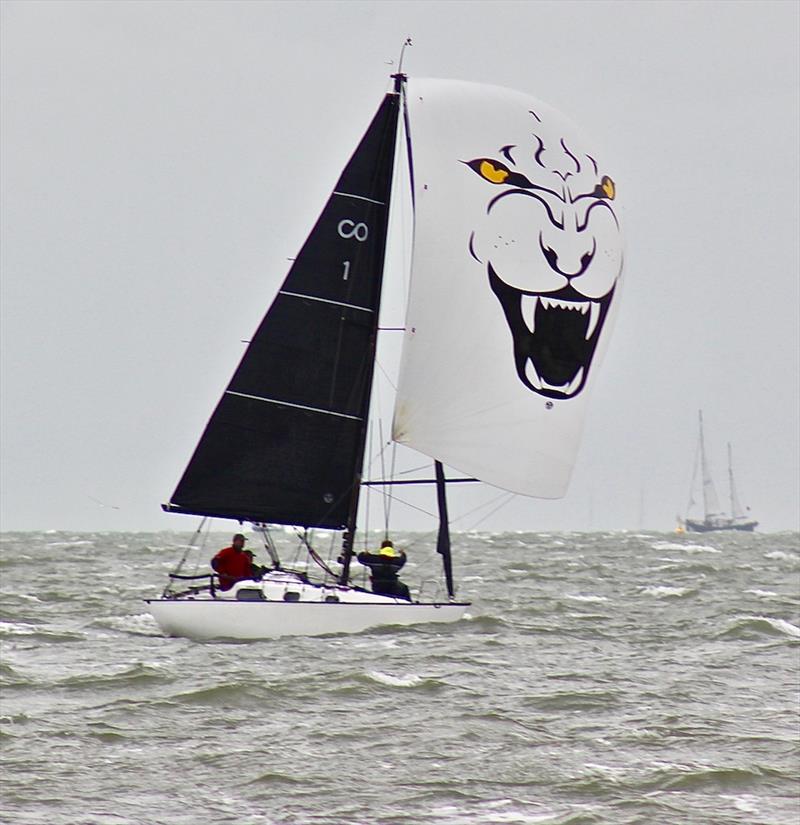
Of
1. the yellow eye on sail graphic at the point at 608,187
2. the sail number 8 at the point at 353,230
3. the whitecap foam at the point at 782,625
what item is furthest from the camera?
the yellow eye on sail graphic at the point at 608,187

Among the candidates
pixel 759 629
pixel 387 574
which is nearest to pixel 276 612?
pixel 387 574

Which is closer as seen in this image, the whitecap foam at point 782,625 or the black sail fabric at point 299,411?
the black sail fabric at point 299,411

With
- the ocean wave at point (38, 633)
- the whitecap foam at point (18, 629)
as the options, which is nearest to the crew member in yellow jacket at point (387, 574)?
the ocean wave at point (38, 633)

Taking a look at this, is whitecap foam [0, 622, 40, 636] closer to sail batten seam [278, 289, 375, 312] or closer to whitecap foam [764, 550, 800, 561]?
sail batten seam [278, 289, 375, 312]

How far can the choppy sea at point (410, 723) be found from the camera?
11.7 metres

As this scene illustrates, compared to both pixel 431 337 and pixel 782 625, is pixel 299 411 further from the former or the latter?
pixel 782 625

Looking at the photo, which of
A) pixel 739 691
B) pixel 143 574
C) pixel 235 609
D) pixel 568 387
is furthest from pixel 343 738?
pixel 143 574

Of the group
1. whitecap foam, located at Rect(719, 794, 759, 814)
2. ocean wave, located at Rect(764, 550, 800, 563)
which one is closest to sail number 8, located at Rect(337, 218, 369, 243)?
whitecap foam, located at Rect(719, 794, 759, 814)

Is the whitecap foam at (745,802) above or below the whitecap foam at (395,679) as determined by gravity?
below

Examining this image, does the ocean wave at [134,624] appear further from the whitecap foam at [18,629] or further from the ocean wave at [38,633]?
the whitecap foam at [18,629]

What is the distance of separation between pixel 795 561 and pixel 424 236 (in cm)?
3305

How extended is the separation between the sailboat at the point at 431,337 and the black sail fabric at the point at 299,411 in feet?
0.07

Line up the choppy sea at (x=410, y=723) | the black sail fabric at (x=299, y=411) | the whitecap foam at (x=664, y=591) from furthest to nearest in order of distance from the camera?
the whitecap foam at (x=664, y=591) < the black sail fabric at (x=299, y=411) < the choppy sea at (x=410, y=723)

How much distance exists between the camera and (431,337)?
23828mm
